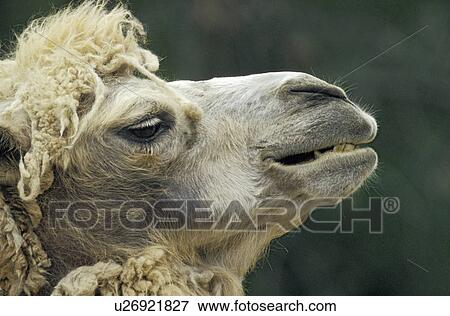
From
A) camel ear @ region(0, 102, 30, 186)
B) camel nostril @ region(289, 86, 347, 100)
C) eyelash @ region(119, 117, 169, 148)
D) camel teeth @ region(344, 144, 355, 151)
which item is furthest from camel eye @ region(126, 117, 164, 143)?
camel teeth @ region(344, 144, 355, 151)

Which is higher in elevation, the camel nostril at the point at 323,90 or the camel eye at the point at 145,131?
the camel nostril at the point at 323,90

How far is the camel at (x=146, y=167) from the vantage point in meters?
3.02

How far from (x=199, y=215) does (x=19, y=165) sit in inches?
23.8

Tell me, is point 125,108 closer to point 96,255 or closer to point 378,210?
point 96,255

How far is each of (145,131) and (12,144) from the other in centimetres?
42

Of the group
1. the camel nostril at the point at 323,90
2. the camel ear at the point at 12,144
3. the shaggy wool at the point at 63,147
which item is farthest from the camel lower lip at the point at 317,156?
the camel ear at the point at 12,144

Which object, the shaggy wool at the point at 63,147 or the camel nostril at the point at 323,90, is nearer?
the shaggy wool at the point at 63,147

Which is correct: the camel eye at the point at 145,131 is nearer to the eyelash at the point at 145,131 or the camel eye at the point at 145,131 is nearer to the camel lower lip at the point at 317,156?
the eyelash at the point at 145,131

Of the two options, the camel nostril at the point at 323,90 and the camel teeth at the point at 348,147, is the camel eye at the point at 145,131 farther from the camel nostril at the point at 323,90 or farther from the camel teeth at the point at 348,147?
the camel teeth at the point at 348,147

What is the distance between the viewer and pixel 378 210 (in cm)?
628

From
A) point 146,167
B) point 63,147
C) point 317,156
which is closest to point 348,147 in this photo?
point 317,156

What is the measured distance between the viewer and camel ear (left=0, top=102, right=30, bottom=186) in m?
3.00

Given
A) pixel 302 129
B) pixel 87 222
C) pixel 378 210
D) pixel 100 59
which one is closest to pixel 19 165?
pixel 87 222

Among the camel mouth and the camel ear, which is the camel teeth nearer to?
the camel mouth
